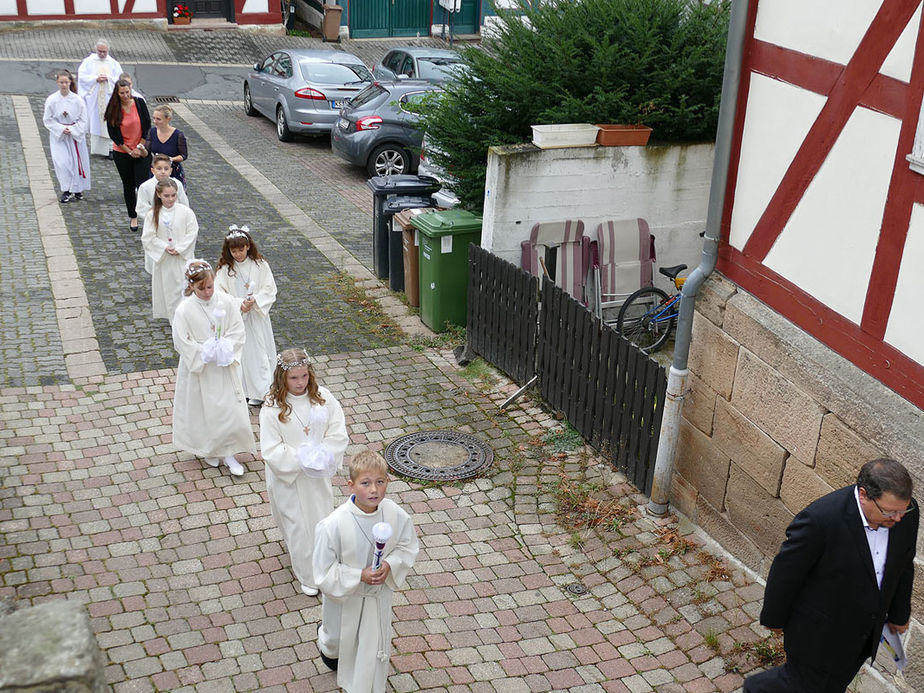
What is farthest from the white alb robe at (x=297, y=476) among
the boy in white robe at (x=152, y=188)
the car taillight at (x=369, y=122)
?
the car taillight at (x=369, y=122)

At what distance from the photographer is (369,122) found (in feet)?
52.1

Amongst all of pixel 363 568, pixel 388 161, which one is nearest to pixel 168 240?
pixel 363 568

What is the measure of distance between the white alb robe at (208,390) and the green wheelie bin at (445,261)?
3.01m

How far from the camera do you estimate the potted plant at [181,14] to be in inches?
1102

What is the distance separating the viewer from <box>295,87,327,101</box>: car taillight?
18.0 metres

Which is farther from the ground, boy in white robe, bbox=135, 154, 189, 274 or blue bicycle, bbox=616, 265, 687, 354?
boy in white robe, bbox=135, 154, 189, 274

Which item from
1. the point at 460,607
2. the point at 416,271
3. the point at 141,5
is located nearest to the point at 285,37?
the point at 141,5

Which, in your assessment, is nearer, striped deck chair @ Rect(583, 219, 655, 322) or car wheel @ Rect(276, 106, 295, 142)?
striped deck chair @ Rect(583, 219, 655, 322)

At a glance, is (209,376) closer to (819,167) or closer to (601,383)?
(601,383)

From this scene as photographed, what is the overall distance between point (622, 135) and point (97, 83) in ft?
33.0

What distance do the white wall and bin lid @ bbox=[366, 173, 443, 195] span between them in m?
2.10

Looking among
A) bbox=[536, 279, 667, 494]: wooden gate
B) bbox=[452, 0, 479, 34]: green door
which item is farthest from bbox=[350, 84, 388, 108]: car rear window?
bbox=[452, 0, 479, 34]: green door

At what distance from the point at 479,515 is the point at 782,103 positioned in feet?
11.6

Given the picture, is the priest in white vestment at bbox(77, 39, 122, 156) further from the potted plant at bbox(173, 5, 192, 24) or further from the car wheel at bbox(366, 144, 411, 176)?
the potted plant at bbox(173, 5, 192, 24)
